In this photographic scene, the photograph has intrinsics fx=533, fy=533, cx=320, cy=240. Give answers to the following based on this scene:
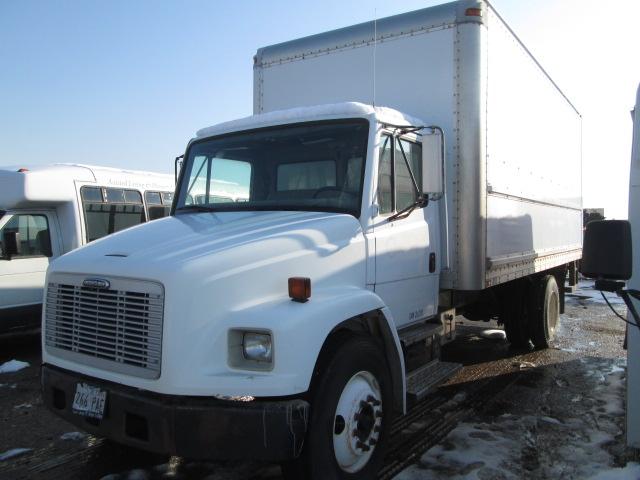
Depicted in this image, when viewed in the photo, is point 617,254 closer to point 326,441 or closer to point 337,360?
point 337,360

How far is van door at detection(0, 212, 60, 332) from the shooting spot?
293 inches

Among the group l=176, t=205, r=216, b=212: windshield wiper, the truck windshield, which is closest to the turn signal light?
the truck windshield

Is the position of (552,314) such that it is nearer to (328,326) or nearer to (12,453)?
(328,326)

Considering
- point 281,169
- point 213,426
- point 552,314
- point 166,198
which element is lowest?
point 552,314

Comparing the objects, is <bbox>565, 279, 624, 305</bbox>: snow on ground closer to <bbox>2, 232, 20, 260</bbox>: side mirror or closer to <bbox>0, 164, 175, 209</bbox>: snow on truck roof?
<bbox>0, 164, 175, 209</bbox>: snow on truck roof

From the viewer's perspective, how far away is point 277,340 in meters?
2.73

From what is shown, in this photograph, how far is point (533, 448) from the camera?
13.8 ft

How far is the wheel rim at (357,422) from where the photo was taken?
10.5 ft

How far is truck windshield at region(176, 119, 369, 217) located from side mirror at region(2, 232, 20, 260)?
13.8ft

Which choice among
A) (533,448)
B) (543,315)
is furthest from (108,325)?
(543,315)

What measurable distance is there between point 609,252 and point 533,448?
2.30 metres

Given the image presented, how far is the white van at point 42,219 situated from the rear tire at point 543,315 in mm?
5209

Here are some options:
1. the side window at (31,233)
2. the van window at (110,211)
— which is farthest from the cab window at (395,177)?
the van window at (110,211)

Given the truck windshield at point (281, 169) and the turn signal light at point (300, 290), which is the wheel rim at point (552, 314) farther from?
the turn signal light at point (300, 290)
